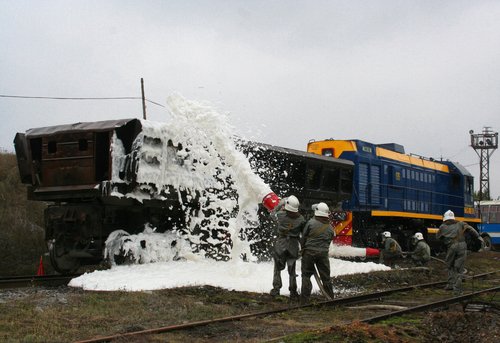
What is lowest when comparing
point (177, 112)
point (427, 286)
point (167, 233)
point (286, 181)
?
point (427, 286)

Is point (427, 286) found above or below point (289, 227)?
below

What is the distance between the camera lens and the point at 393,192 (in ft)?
72.0

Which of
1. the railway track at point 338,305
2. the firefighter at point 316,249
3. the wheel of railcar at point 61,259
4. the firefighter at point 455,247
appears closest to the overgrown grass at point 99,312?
the railway track at point 338,305

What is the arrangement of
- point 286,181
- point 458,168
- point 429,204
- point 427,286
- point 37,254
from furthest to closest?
1. point 458,168
2. point 429,204
3. point 37,254
4. point 286,181
5. point 427,286

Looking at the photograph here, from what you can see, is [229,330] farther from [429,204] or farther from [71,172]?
[429,204]

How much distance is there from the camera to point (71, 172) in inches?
478

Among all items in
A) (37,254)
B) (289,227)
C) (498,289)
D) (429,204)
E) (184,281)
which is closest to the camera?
(289,227)

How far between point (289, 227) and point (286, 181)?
5397mm

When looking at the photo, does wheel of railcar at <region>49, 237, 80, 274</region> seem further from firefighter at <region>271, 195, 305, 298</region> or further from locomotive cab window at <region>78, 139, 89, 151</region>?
firefighter at <region>271, 195, 305, 298</region>

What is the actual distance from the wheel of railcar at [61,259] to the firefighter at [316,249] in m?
5.56

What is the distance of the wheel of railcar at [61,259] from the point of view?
12.1 metres

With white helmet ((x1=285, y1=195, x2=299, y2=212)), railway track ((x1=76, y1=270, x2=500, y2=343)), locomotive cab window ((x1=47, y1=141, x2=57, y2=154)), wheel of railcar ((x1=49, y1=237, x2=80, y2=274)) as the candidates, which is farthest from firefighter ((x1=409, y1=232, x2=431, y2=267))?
locomotive cab window ((x1=47, y1=141, x2=57, y2=154))

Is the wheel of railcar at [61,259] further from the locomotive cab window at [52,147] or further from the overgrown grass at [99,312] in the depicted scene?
the overgrown grass at [99,312]

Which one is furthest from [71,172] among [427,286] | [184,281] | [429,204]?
[429,204]
